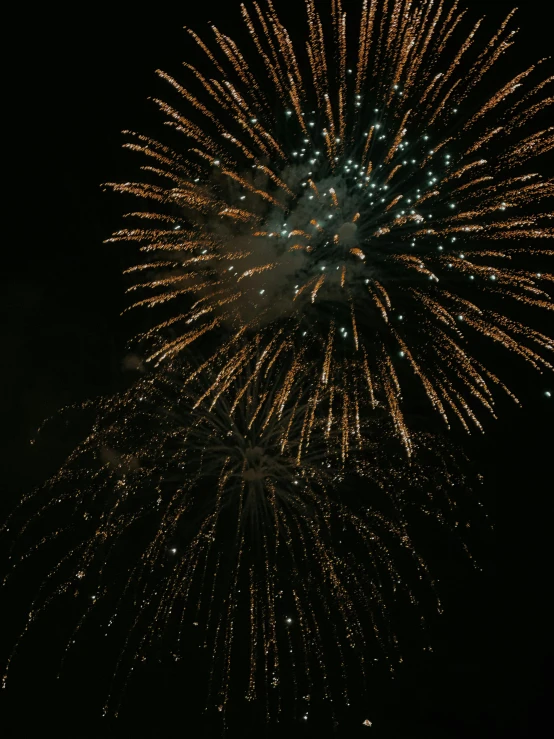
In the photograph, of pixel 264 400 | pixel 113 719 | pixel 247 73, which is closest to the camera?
pixel 247 73

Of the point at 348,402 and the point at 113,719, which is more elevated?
the point at 348,402

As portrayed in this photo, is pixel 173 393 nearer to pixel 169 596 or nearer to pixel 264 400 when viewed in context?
pixel 264 400

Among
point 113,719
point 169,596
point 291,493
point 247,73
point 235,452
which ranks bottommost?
point 113,719

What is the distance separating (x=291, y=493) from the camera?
8898mm

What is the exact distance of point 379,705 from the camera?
10742mm

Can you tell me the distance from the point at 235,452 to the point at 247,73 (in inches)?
217

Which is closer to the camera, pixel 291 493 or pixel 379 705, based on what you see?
pixel 291 493

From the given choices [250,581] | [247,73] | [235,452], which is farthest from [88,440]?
[247,73]

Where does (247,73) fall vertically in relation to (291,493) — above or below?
above

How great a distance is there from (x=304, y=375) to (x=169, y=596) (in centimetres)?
423

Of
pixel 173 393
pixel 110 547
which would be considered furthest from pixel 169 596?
A: pixel 173 393

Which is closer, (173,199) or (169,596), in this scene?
(173,199)

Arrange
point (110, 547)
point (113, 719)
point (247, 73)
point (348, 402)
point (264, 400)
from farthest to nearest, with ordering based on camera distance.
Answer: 1. point (113, 719)
2. point (110, 547)
3. point (264, 400)
4. point (348, 402)
5. point (247, 73)

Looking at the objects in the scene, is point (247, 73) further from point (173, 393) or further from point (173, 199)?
point (173, 393)
